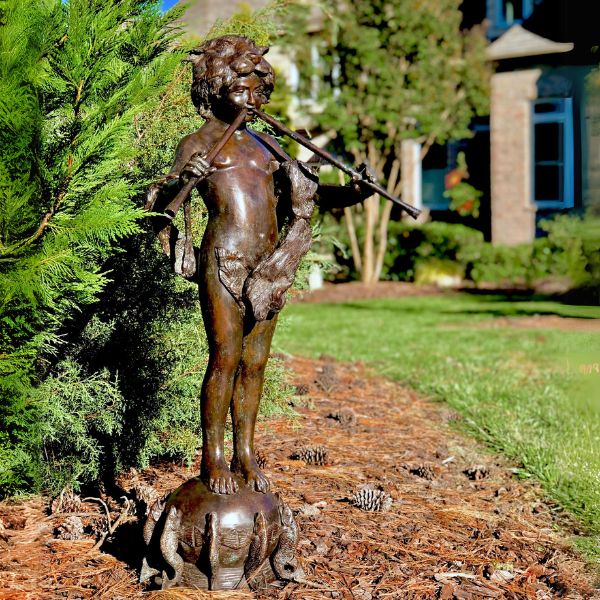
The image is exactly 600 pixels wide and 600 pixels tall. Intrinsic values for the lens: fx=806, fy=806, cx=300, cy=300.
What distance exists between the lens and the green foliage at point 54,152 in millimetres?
3203

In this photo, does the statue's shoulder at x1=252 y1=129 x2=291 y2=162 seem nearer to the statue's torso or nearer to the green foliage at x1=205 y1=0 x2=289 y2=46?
the statue's torso

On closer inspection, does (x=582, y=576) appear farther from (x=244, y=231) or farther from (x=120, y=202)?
(x=120, y=202)

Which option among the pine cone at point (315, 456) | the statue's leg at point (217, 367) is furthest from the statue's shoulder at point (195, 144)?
the pine cone at point (315, 456)

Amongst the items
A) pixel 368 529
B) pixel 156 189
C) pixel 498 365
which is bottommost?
pixel 368 529

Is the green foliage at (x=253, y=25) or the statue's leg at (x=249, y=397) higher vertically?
the green foliage at (x=253, y=25)

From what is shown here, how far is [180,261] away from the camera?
10.3 ft

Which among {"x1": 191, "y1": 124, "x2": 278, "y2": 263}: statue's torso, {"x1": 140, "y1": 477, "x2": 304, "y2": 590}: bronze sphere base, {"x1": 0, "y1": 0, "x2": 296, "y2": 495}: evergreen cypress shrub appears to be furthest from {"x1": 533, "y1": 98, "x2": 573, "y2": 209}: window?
{"x1": 140, "y1": 477, "x2": 304, "y2": 590}: bronze sphere base

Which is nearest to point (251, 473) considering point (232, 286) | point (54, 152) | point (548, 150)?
point (232, 286)

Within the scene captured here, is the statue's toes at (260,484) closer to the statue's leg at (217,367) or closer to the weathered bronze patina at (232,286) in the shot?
the weathered bronze patina at (232,286)

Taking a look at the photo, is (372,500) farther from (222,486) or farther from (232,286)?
(232,286)

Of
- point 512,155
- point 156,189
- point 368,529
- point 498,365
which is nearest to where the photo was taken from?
point 156,189

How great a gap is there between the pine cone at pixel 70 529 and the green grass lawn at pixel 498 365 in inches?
77.9

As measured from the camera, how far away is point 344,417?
5.75m

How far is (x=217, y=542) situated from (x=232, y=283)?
3.25 ft
